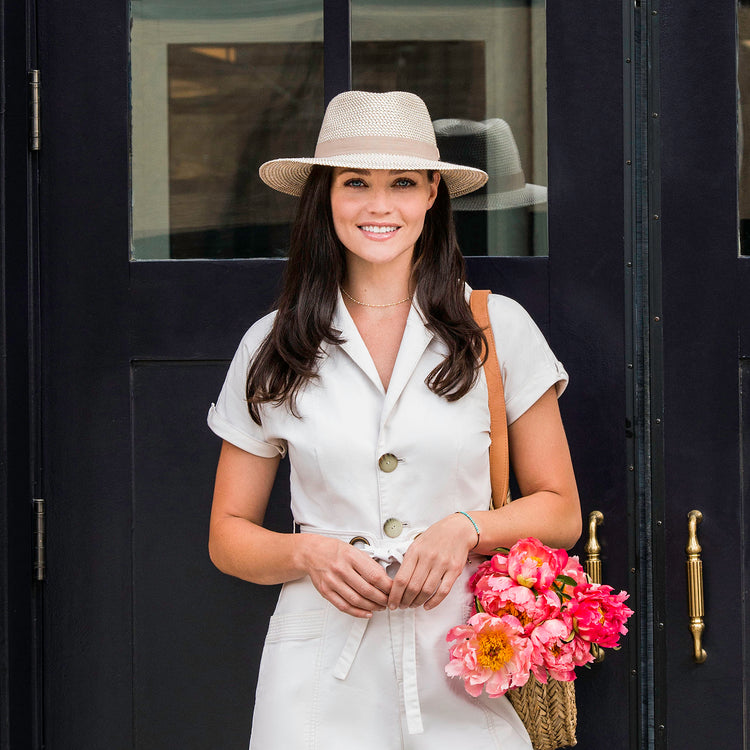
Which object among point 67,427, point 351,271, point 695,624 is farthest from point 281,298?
point 695,624

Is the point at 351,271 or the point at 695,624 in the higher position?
the point at 351,271

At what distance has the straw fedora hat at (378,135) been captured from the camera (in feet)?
A: 5.77

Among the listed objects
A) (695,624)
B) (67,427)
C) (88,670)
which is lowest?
(88,670)

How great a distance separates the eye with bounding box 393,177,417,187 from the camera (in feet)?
5.94

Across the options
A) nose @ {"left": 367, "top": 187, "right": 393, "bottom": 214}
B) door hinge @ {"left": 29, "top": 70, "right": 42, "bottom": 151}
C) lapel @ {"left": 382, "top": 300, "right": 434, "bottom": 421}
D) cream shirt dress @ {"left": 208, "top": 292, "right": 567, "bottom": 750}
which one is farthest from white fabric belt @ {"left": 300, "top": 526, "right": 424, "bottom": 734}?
door hinge @ {"left": 29, "top": 70, "right": 42, "bottom": 151}

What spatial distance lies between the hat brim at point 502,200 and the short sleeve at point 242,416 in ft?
2.10

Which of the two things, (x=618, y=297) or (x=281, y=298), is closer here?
(x=281, y=298)

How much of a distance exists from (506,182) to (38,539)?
1389 millimetres

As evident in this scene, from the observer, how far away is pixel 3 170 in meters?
2.17

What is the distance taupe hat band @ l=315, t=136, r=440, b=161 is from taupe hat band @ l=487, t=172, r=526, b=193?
488 millimetres

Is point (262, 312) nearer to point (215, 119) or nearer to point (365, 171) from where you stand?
point (215, 119)

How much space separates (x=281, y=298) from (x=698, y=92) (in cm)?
108

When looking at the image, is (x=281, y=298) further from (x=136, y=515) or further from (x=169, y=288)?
(x=136, y=515)

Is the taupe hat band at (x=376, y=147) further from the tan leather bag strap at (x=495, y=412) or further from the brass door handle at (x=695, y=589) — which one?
the brass door handle at (x=695, y=589)
